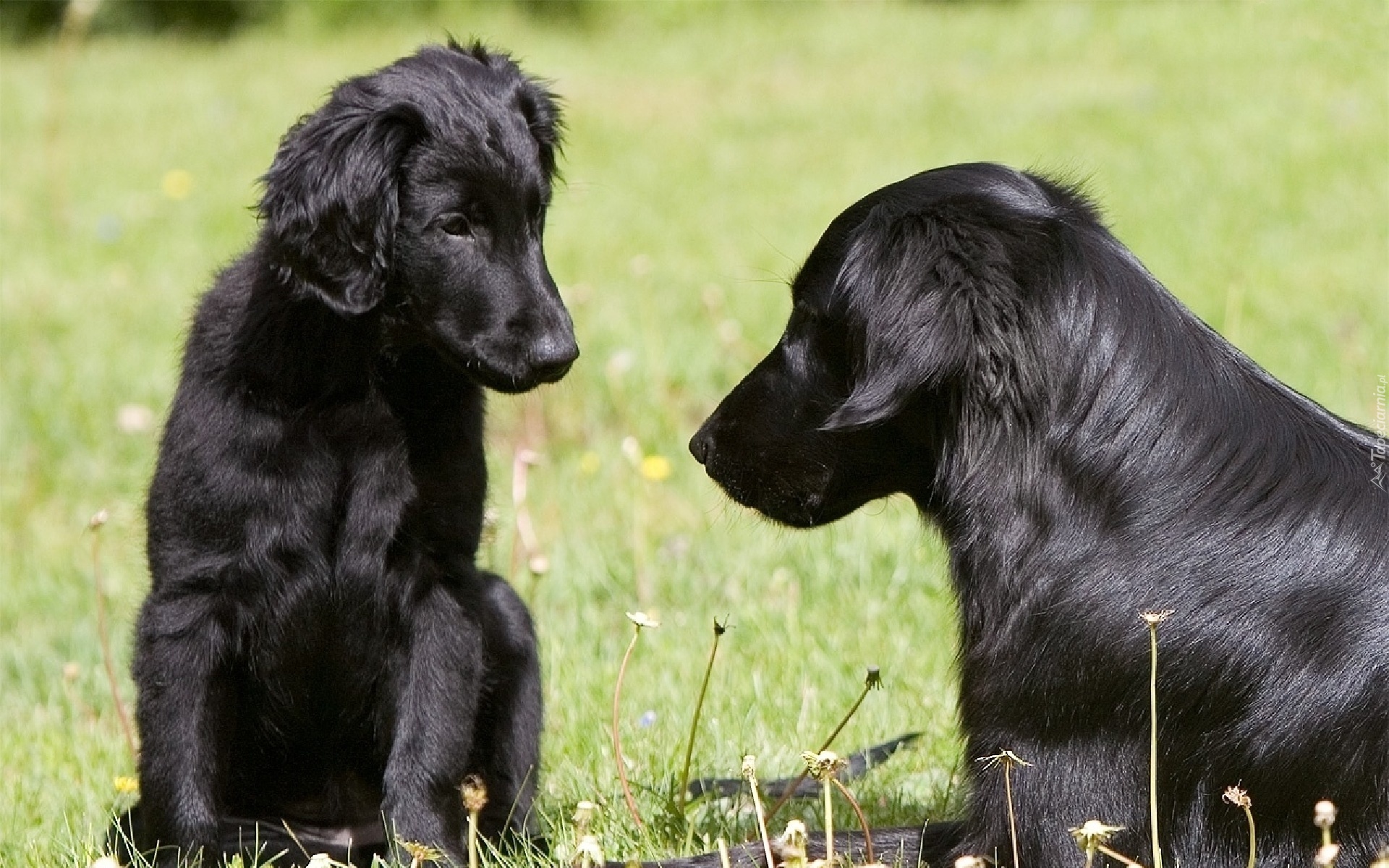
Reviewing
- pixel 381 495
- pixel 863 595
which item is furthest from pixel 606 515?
pixel 381 495

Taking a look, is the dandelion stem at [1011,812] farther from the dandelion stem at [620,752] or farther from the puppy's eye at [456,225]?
the puppy's eye at [456,225]

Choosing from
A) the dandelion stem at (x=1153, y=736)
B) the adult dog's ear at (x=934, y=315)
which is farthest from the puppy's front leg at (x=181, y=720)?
the dandelion stem at (x=1153, y=736)

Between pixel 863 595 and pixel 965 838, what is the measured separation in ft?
5.69

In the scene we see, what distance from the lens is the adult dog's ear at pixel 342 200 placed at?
9.32 ft

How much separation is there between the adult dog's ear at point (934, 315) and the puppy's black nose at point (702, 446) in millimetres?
407

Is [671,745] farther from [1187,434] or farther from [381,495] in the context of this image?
[1187,434]

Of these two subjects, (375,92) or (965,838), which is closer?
(965,838)

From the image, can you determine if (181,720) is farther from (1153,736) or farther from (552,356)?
(1153,736)

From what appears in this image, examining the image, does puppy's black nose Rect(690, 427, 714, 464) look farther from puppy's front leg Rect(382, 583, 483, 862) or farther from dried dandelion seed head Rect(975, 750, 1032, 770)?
dried dandelion seed head Rect(975, 750, 1032, 770)

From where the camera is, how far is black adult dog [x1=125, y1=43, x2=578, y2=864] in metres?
2.87

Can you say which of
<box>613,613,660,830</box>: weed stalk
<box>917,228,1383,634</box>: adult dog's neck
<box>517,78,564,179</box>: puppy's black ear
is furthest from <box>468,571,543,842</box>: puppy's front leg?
<box>917,228,1383,634</box>: adult dog's neck

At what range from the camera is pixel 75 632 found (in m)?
4.41

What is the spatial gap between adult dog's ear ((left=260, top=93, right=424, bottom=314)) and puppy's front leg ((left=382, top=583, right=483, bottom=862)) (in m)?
0.57

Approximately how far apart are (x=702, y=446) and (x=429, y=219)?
0.63m
